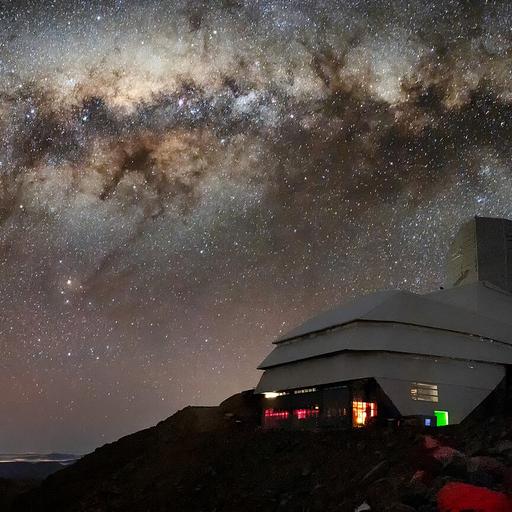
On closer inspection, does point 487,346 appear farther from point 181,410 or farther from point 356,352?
point 181,410

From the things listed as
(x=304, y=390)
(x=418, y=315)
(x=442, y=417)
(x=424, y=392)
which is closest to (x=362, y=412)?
(x=424, y=392)

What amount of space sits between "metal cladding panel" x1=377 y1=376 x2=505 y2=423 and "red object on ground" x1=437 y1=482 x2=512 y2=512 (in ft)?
50.8

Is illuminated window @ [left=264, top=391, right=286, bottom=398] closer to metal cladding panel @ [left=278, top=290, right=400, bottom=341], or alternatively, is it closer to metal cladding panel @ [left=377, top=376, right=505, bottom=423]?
metal cladding panel @ [left=278, top=290, right=400, bottom=341]

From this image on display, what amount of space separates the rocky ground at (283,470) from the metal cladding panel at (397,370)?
398 centimetres

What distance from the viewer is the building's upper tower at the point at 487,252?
53.6 m

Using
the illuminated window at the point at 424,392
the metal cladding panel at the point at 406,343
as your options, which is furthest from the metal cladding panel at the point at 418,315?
the illuminated window at the point at 424,392

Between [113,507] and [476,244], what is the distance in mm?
38934

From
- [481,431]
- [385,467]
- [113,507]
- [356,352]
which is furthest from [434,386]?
[113,507]

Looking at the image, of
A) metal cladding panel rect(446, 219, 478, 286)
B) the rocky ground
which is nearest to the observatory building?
the rocky ground

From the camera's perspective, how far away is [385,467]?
84.7 ft

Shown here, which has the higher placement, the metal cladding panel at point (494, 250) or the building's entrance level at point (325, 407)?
the metal cladding panel at point (494, 250)

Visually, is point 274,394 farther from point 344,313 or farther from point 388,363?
point 388,363

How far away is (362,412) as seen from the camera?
36.8m

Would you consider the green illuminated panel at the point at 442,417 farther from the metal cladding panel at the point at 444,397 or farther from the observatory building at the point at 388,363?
the metal cladding panel at the point at 444,397
